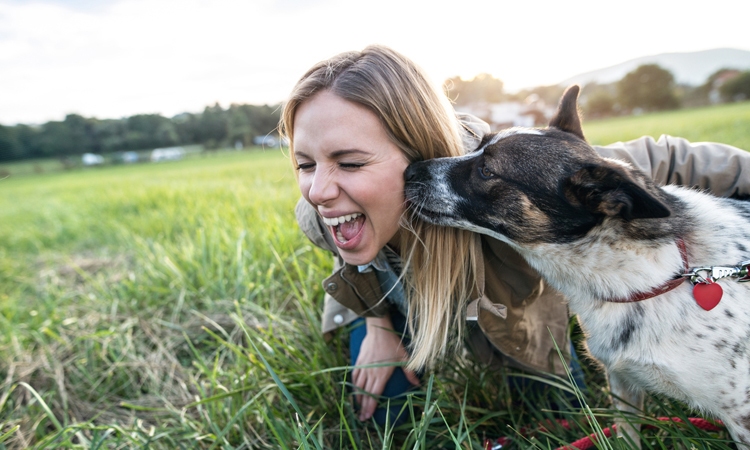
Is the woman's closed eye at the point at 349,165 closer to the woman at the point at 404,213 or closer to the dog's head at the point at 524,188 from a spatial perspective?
the woman at the point at 404,213

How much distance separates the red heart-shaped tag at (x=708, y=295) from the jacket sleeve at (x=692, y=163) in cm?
76

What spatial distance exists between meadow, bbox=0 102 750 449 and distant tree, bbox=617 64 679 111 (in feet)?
217

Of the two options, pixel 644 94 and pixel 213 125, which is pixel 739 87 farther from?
pixel 213 125

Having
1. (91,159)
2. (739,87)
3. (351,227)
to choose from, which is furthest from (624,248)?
(739,87)

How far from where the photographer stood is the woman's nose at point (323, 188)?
5.61 ft

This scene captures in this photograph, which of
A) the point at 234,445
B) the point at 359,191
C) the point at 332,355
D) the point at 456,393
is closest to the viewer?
the point at 359,191

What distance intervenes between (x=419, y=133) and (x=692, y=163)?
148 centimetres

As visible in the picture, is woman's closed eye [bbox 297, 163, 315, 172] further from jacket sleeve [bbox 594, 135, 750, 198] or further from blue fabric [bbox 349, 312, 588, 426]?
jacket sleeve [bbox 594, 135, 750, 198]

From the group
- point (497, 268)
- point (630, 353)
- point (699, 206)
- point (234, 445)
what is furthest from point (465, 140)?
point (234, 445)

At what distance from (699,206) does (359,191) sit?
1429mm

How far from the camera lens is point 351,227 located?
6.26ft

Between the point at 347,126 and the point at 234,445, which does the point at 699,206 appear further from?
the point at 234,445

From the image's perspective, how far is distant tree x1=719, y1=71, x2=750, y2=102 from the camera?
4584 centimetres

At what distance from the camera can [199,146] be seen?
48.0 meters
